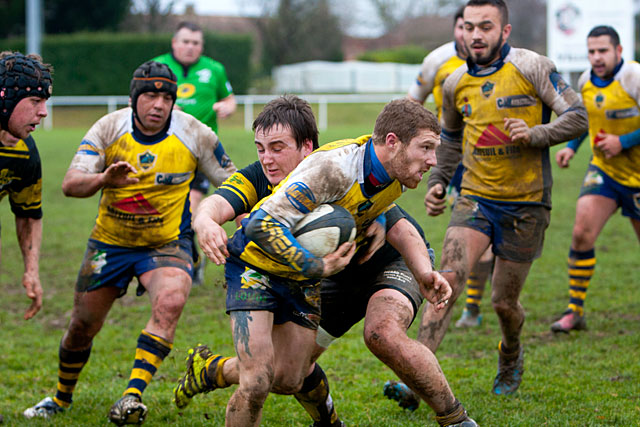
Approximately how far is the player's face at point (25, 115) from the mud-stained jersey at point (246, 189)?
4.26ft

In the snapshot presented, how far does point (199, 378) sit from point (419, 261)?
59.1 inches

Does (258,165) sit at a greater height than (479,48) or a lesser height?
lesser

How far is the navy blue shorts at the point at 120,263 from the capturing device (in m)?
4.98

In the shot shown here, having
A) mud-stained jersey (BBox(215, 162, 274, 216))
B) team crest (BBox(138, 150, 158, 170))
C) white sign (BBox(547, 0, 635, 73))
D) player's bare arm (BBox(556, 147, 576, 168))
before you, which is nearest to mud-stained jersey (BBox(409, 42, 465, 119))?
player's bare arm (BBox(556, 147, 576, 168))

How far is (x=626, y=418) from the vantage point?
465 centimetres

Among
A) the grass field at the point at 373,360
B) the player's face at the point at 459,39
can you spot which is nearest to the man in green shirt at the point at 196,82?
the grass field at the point at 373,360

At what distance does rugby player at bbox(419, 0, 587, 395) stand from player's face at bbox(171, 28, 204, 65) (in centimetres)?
377

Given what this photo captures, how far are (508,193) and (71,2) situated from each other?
38006 millimetres

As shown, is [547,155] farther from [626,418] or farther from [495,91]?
[626,418]

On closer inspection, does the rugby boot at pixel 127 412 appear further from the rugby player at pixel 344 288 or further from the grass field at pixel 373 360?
the grass field at pixel 373 360

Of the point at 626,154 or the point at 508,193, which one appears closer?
the point at 508,193

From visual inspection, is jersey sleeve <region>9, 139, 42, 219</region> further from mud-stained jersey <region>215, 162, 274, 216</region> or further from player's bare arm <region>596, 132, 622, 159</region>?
player's bare arm <region>596, 132, 622, 159</region>

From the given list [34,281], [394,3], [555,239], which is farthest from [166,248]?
[394,3]

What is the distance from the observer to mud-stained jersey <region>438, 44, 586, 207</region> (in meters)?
5.23
